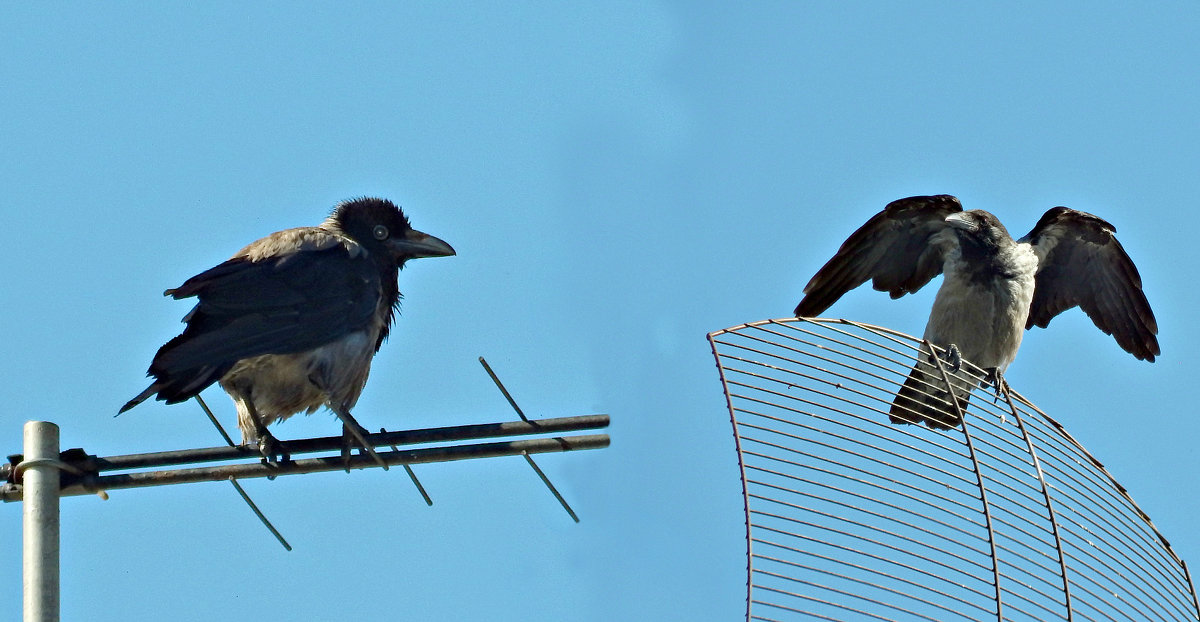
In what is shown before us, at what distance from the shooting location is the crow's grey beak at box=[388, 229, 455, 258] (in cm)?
712

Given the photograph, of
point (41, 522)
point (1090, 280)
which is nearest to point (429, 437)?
point (41, 522)

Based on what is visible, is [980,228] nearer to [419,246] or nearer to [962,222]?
[962,222]

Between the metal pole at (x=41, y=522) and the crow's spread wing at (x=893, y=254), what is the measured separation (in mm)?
5664

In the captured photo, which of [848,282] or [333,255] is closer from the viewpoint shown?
[333,255]

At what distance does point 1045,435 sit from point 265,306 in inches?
137

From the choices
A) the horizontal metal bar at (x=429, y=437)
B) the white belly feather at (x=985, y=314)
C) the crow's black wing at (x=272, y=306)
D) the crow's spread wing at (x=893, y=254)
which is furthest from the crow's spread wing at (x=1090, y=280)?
the horizontal metal bar at (x=429, y=437)

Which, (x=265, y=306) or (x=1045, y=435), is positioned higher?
(x=265, y=306)

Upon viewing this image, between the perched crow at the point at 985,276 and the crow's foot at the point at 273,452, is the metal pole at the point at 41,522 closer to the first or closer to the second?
the crow's foot at the point at 273,452

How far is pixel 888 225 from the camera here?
951 cm

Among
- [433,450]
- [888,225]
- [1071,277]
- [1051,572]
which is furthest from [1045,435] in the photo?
[1071,277]

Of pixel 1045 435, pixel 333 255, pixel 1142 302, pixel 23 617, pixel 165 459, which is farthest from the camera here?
pixel 1142 302

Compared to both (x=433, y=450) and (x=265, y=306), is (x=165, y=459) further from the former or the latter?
(x=265, y=306)

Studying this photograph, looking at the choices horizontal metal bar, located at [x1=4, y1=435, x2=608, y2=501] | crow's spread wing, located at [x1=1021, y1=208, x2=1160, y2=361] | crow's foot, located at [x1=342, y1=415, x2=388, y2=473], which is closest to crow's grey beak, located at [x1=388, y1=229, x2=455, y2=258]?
crow's foot, located at [x1=342, y1=415, x2=388, y2=473]

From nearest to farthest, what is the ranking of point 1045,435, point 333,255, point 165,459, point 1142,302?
point 165,459 → point 1045,435 → point 333,255 → point 1142,302
